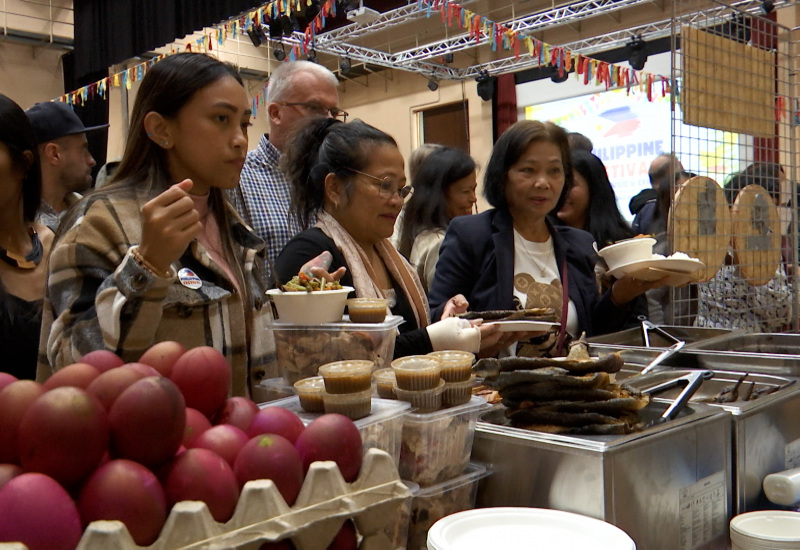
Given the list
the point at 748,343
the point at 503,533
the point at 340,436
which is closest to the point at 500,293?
the point at 748,343

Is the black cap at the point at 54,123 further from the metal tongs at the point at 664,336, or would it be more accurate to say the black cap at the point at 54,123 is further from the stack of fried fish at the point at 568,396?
the stack of fried fish at the point at 568,396

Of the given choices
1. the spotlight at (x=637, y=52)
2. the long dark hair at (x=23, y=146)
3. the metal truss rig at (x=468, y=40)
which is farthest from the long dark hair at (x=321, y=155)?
the spotlight at (x=637, y=52)

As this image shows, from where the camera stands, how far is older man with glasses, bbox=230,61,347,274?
275 cm

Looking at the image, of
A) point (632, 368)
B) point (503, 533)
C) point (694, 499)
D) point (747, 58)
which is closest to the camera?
point (503, 533)

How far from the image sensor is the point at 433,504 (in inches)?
41.1

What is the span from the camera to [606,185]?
3146 mm

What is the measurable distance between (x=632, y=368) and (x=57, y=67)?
918 cm

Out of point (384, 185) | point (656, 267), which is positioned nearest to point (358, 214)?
point (384, 185)

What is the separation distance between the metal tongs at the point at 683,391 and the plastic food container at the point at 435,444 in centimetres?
41

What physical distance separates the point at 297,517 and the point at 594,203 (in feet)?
8.89

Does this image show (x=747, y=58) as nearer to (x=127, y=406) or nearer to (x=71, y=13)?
(x=127, y=406)

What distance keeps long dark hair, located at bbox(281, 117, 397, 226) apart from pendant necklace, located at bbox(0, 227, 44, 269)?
0.75 metres

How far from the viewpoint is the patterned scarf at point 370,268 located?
1.92 metres

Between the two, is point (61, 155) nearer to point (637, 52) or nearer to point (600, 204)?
point (600, 204)
